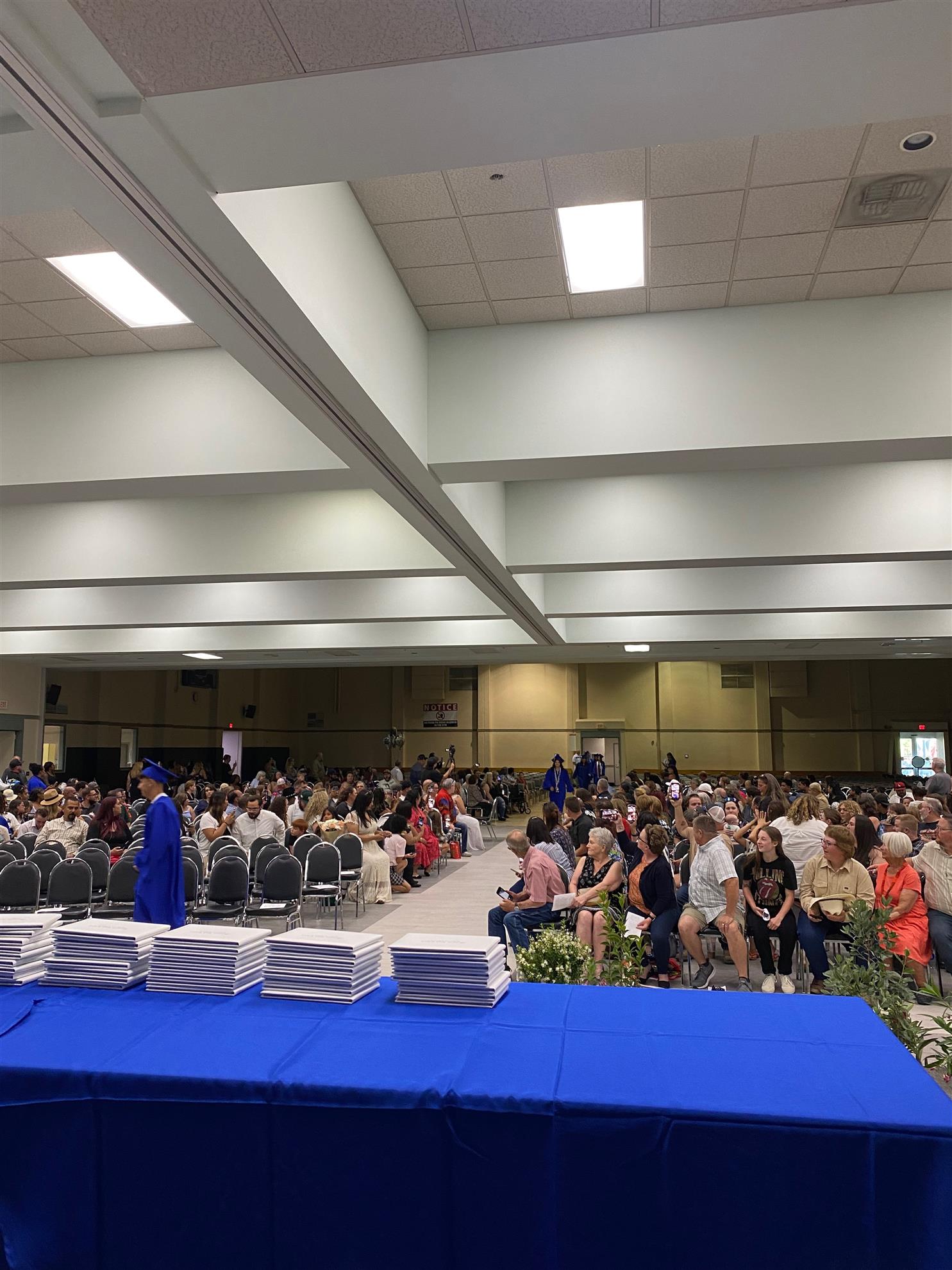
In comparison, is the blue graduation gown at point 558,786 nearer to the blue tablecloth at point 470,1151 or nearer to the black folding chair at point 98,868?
the black folding chair at point 98,868

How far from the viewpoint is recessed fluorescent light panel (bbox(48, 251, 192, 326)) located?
4.89m

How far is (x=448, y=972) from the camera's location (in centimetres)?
293

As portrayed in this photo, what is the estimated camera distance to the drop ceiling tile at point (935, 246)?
181 inches

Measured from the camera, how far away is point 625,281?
512 cm

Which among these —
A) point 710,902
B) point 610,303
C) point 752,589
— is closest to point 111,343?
point 610,303

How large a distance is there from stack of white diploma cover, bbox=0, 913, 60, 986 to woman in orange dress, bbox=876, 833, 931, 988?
516 centimetres

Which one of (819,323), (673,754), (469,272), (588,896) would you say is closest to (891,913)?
(588,896)

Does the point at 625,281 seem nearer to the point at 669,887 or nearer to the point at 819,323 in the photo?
the point at 819,323

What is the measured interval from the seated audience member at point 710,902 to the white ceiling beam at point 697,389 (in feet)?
9.14

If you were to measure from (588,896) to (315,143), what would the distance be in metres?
5.49

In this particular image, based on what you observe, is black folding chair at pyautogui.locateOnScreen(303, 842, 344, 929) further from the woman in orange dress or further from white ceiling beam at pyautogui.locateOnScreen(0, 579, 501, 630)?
the woman in orange dress

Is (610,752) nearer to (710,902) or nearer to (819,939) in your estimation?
(710,902)

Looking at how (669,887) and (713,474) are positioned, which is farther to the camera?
(713,474)

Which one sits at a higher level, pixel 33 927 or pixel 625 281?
pixel 625 281
